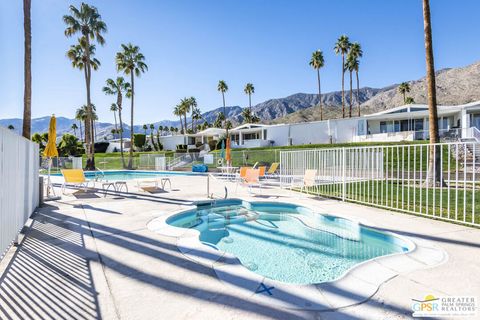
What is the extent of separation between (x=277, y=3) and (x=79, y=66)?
67.2ft

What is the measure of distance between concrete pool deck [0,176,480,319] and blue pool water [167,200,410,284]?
605mm

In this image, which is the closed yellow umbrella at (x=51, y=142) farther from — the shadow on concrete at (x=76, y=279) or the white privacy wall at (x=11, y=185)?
the shadow on concrete at (x=76, y=279)

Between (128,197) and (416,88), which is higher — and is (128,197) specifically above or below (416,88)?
below

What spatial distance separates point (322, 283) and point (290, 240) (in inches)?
97.6

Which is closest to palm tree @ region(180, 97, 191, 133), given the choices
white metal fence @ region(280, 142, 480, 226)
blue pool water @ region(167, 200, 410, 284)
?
white metal fence @ region(280, 142, 480, 226)

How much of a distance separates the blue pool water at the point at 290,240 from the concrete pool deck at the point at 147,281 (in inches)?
23.8

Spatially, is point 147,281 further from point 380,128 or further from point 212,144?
point 212,144

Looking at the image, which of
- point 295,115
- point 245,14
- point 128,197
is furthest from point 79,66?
point 295,115

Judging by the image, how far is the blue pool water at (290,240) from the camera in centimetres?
399

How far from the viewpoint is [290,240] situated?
539 cm

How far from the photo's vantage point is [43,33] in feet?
47.2

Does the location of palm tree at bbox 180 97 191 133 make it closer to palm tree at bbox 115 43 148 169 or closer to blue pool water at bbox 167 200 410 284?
palm tree at bbox 115 43 148 169

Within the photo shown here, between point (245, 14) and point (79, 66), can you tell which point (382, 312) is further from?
point (79, 66)

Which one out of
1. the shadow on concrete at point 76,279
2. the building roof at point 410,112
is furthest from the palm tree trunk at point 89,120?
the building roof at point 410,112
